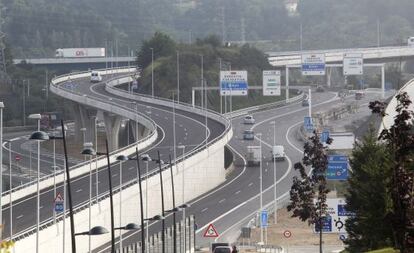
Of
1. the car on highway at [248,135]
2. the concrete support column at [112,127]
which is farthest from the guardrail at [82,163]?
the car on highway at [248,135]

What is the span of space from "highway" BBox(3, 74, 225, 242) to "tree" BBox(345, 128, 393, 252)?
18.8 metres

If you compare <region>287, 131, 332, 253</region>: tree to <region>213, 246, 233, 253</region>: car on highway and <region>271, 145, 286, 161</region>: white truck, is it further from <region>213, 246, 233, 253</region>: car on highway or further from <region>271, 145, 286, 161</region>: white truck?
<region>271, 145, 286, 161</region>: white truck

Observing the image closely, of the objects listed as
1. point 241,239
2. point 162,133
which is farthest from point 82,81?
point 241,239

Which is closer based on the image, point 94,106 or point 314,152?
point 314,152

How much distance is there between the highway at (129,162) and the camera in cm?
8132

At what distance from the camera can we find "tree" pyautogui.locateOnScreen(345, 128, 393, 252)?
165 feet

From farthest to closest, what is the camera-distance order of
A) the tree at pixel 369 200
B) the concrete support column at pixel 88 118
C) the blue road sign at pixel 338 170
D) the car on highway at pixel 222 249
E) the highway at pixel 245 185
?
the concrete support column at pixel 88 118, the highway at pixel 245 185, the blue road sign at pixel 338 170, the car on highway at pixel 222 249, the tree at pixel 369 200

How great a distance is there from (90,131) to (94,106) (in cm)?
1398

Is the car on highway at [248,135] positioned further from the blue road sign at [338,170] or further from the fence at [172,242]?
the fence at [172,242]

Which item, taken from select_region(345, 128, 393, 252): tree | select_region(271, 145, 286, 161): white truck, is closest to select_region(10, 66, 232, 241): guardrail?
select_region(271, 145, 286, 161): white truck

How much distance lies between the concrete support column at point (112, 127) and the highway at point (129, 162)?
6.17ft

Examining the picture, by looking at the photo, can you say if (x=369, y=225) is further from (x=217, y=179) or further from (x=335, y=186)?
(x=217, y=179)

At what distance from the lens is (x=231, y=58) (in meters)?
194

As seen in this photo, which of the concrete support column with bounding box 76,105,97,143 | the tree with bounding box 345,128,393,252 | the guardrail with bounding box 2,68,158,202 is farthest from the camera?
the concrete support column with bounding box 76,105,97,143
